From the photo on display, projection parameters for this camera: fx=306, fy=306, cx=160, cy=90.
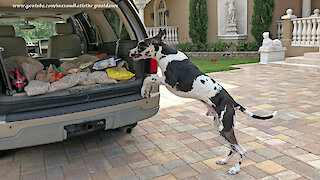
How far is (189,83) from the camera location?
3.00 meters

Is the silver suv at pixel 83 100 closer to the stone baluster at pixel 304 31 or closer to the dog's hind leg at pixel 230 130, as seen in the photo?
the dog's hind leg at pixel 230 130

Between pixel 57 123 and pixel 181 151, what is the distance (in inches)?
58.8

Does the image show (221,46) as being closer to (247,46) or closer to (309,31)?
(247,46)

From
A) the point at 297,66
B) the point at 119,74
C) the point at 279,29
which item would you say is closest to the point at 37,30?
the point at 119,74

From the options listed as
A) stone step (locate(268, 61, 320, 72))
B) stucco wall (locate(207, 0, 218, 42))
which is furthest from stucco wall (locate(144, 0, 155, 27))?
stone step (locate(268, 61, 320, 72))

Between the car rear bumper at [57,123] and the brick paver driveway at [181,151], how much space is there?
44 cm

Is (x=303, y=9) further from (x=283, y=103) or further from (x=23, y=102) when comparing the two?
(x=23, y=102)

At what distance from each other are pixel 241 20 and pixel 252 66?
4534 mm

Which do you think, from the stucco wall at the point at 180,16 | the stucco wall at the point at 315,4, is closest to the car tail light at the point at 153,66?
the stucco wall at the point at 315,4

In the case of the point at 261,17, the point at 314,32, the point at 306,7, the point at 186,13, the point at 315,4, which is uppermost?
the point at 186,13

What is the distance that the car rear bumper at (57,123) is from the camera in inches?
112

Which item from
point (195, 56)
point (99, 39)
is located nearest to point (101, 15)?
point (99, 39)

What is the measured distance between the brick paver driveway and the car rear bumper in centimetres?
44

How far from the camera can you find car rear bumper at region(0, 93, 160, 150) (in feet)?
9.35
